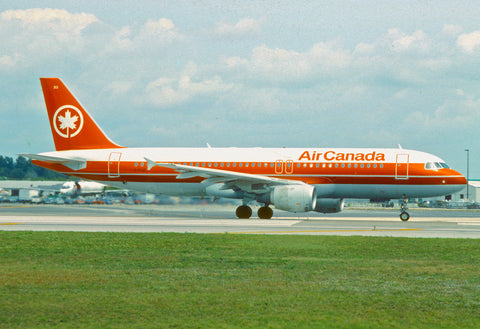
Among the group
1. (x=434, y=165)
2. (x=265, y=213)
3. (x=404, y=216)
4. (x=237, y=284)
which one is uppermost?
(x=434, y=165)

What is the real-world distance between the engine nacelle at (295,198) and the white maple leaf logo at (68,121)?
46.5 ft

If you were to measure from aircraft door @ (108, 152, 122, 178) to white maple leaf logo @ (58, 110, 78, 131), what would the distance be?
3.63 meters

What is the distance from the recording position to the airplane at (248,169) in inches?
1345

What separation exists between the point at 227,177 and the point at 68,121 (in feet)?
38.4

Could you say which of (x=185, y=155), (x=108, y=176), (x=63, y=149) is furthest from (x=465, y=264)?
(x=63, y=149)

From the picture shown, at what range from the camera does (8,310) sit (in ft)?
28.8

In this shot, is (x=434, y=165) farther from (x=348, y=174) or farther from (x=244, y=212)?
(x=244, y=212)

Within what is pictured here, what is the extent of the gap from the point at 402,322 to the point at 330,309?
1129 mm

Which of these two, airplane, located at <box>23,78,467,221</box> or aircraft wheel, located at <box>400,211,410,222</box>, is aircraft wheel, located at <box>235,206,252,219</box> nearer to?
airplane, located at <box>23,78,467,221</box>

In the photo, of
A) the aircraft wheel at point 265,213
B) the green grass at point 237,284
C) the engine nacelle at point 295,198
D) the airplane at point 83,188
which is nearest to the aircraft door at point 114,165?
the aircraft wheel at point 265,213

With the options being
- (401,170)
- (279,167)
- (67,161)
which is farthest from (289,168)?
(67,161)

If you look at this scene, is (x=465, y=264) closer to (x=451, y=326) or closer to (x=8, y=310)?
(x=451, y=326)

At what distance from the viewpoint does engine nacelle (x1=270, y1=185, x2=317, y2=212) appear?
32.3 metres

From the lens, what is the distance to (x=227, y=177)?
33.9 meters
